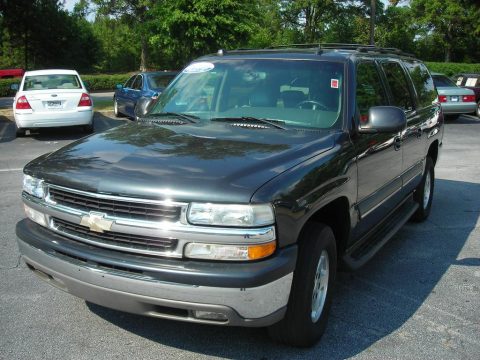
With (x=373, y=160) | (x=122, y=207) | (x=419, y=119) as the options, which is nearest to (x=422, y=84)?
(x=419, y=119)

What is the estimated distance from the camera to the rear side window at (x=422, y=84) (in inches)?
230

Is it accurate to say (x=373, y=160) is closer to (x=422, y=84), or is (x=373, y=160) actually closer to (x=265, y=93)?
(x=265, y=93)

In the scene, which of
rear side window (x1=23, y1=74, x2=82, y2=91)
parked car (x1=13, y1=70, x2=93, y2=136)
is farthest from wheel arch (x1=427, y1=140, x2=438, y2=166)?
rear side window (x1=23, y1=74, x2=82, y2=91)

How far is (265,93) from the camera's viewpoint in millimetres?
4168

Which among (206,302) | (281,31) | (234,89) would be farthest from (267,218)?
(281,31)

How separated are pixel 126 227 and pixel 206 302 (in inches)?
23.2

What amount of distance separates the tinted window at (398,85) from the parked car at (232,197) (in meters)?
0.39

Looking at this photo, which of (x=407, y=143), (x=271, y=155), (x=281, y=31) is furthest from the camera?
(x=281, y=31)

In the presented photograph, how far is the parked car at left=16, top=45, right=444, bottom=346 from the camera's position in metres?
2.73

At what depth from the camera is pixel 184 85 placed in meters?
4.67

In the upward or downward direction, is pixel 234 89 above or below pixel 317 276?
above

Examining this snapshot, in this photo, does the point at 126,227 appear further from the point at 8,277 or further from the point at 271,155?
the point at 8,277

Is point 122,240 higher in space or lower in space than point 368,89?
lower

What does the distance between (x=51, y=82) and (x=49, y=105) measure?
107 centimetres
